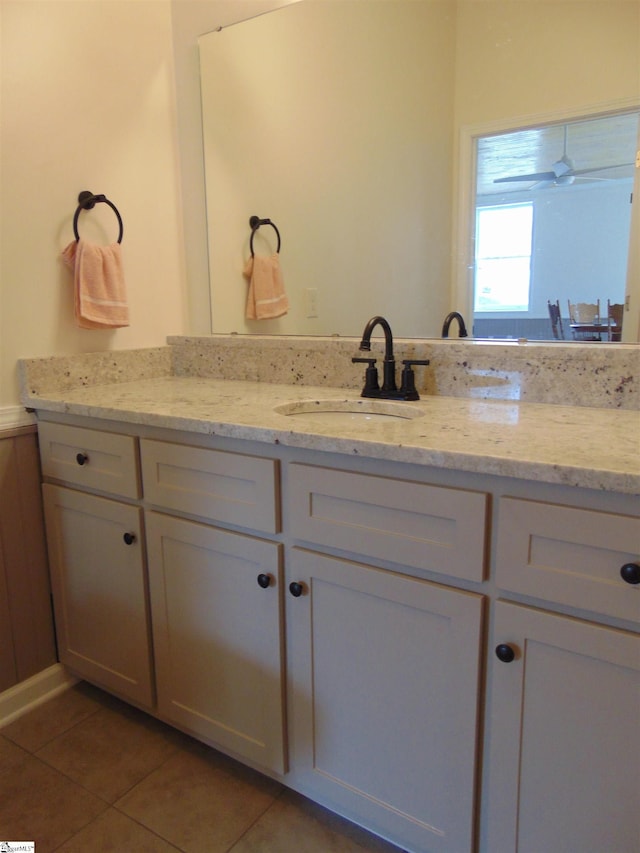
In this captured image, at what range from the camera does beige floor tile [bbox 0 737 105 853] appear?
1.33 m

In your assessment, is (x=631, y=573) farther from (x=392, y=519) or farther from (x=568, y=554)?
(x=392, y=519)

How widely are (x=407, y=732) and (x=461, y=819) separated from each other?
170 mm

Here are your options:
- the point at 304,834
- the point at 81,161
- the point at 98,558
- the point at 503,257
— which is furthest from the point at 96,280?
the point at 304,834

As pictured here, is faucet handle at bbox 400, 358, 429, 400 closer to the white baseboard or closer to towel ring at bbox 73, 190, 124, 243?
towel ring at bbox 73, 190, 124, 243

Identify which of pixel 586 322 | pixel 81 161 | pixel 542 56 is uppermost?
pixel 542 56

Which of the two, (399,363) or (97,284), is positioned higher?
(97,284)

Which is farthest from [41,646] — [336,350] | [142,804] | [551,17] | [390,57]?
[551,17]

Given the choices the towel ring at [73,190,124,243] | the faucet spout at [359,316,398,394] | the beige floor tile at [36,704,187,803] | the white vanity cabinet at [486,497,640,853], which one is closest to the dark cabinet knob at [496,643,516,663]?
the white vanity cabinet at [486,497,640,853]

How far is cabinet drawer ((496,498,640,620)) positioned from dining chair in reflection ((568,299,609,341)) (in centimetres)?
64

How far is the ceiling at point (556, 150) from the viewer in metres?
1.31

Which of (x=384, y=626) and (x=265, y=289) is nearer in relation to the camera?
(x=384, y=626)

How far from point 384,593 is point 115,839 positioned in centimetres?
84

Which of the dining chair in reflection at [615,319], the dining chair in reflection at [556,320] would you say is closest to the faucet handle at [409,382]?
the dining chair in reflection at [556,320]

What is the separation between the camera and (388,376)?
1.52m
